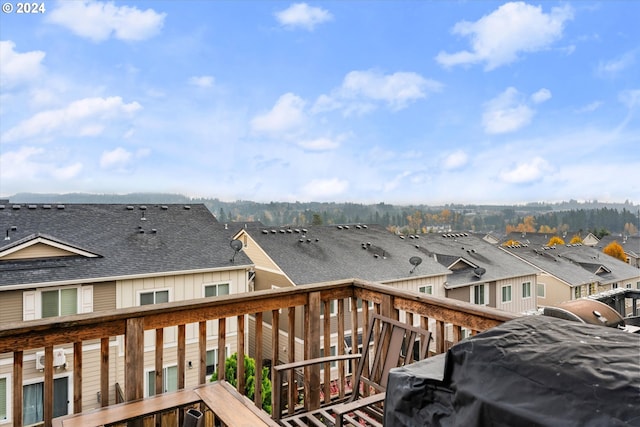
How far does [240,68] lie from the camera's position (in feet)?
45.6

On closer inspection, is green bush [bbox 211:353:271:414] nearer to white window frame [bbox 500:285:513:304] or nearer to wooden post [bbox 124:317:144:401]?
wooden post [bbox 124:317:144:401]

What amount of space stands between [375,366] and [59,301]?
Result: 8210 mm

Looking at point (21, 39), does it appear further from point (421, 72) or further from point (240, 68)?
point (421, 72)

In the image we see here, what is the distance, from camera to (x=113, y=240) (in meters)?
9.93

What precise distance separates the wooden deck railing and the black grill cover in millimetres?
793

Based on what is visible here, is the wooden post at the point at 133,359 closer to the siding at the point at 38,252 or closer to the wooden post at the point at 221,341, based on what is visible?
the wooden post at the point at 221,341

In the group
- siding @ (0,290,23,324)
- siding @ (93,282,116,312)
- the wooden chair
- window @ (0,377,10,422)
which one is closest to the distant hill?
siding @ (0,290,23,324)

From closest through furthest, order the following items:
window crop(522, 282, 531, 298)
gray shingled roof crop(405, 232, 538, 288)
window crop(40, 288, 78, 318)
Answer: window crop(40, 288, 78, 318)
gray shingled roof crop(405, 232, 538, 288)
window crop(522, 282, 531, 298)

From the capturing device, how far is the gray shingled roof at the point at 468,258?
15.6 metres

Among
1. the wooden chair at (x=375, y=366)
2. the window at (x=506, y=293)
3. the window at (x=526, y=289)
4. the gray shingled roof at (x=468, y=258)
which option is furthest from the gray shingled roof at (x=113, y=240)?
the window at (x=526, y=289)

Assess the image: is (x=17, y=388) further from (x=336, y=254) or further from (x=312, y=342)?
(x=336, y=254)

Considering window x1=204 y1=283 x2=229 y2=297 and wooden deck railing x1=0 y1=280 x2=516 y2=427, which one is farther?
window x1=204 y1=283 x2=229 y2=297

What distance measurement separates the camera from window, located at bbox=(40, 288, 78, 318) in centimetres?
812

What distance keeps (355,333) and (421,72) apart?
16.6 meters
